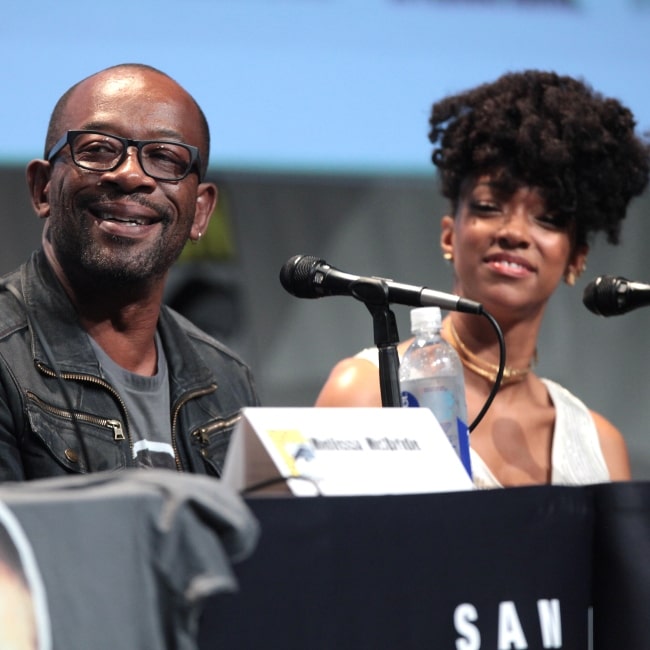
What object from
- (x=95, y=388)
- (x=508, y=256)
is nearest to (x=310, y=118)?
(x=508, y=256)

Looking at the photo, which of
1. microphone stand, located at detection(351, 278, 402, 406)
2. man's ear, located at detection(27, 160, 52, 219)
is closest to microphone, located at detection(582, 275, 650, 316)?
microphone stand, located at detection(351, 278, 402, 406)

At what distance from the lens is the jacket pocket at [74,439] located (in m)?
1.94

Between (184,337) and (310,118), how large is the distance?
1399mm

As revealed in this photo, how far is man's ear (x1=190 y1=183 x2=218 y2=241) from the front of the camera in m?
2.32

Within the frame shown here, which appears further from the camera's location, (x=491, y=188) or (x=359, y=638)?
(x=491, y=188)

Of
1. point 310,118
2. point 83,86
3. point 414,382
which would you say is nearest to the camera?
point 414,382

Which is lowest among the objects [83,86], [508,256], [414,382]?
[414,382]

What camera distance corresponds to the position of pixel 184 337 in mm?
2365

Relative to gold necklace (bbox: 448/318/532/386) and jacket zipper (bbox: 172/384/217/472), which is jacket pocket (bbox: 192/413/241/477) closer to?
jacket zipper (bbox: 172/384/217/472)

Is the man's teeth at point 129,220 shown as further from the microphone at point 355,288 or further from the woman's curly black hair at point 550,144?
the woman's curly black hair at point 550,144

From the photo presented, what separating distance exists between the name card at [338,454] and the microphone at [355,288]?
10.7 inches

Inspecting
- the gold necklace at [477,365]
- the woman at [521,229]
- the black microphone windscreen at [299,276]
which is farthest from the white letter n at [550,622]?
the gold necklace at [477,365]

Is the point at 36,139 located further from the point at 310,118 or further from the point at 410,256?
the point at 410,256

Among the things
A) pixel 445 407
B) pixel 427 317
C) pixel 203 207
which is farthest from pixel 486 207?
pixel 445 407
